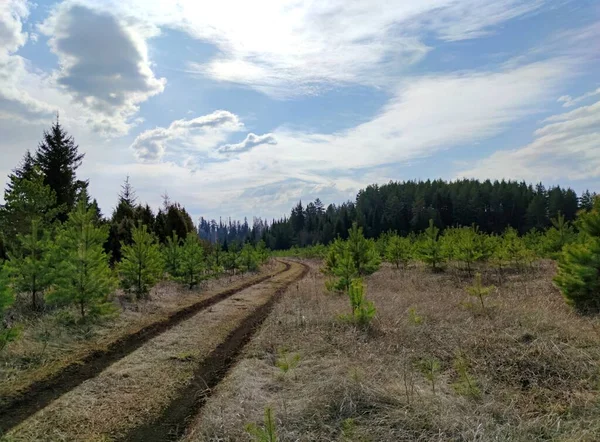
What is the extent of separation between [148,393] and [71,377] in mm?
1894

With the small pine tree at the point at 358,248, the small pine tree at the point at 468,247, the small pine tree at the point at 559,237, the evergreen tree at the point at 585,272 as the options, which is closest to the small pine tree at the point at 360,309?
the evergreen tree at the point at 585,272

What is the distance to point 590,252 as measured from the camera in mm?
10641

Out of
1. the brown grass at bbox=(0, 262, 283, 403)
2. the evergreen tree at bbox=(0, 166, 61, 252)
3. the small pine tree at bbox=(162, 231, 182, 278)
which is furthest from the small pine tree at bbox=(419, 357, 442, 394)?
the small pine tree at bbox=(162, 231, 182, 278)

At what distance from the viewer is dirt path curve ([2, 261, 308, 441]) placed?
5.34m

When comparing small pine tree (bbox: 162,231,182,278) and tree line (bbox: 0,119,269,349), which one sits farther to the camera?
small pine tree (bbox: 162,231,182,278)

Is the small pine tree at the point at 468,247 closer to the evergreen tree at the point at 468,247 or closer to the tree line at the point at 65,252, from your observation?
the evergreen tree at the point at 468,247

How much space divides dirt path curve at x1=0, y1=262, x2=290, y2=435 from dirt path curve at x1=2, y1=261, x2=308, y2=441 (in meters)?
0.16

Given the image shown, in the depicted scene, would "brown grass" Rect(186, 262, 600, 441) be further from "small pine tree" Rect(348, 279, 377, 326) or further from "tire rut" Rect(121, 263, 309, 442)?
"small pine tree" Rect(348, 279, 377, 326)

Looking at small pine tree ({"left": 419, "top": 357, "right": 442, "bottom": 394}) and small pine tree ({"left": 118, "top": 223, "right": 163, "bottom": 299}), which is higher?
small pine tree ({"left": 118, "top": 223, "right": 163, "bottom": 299})

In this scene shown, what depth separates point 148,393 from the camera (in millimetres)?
6617

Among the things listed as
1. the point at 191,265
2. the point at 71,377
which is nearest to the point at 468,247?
the point at 191,265

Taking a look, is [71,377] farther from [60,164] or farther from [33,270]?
[60,164]

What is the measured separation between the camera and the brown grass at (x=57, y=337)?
24.7 feet

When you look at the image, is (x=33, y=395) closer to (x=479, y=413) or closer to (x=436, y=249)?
(x=479, y=413)
